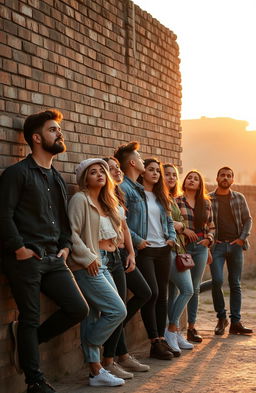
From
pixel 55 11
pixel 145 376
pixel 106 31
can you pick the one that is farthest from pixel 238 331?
pixel 55 11

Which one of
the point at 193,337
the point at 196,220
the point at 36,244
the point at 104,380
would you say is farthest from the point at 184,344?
the point at 36,244

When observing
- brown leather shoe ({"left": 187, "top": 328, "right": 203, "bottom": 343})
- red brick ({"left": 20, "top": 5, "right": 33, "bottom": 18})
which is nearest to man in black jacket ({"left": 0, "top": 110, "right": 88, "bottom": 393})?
red brick ({"left": 20, "top": 5, "right": 33, "bottom": 18})

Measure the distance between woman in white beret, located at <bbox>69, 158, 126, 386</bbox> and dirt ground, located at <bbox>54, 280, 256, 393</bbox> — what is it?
233 millimetres

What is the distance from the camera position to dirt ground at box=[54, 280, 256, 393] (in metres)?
5.76

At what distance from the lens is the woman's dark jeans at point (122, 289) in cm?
607

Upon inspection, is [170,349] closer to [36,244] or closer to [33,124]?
[36,244]

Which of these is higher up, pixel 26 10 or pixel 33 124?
pixel 26 10

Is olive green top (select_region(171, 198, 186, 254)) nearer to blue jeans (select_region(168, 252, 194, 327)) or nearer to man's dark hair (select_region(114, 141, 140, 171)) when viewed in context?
blue jeans (select_region(168, 252, 194, 327))

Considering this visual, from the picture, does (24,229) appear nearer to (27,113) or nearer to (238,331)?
(27,113)

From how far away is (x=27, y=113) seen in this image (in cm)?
559

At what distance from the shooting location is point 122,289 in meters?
6.21

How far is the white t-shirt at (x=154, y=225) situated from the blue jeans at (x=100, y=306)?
121 cm

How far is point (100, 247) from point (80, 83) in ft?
5.35

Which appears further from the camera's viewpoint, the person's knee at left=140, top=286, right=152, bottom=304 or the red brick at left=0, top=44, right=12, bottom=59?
the person's knee at left=140, top=286, right=152, bottom=304
